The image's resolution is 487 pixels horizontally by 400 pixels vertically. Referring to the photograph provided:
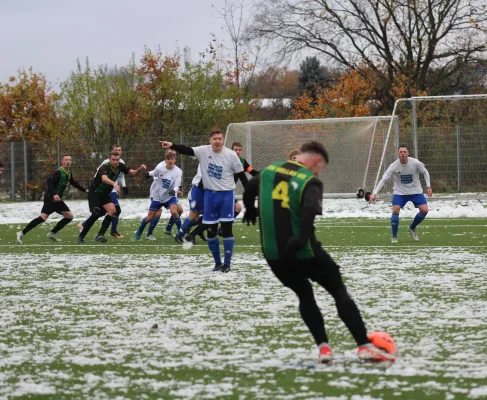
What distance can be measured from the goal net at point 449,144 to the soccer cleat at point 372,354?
66.1 ft

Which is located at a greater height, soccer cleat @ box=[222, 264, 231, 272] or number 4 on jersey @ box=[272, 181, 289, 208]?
number 4 on jersey @ box=[272, 181, 289, 208]

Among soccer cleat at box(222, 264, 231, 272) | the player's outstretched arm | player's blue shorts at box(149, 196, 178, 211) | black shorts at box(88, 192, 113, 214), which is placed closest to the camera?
the player's outstretched arm

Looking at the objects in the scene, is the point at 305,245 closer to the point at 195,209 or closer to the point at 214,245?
the point at 214,245

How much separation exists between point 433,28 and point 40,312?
1376 inches

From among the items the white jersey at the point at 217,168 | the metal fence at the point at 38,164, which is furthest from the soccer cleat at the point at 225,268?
the metal fence at the point at 38,164

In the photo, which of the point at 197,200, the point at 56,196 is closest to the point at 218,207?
the point at 197,200

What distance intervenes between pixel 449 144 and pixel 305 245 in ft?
72.6

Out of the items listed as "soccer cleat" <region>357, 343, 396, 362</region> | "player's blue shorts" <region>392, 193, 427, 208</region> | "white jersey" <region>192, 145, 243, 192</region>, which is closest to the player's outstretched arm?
"white jersey" <region>192, 145, 243, 192</region>

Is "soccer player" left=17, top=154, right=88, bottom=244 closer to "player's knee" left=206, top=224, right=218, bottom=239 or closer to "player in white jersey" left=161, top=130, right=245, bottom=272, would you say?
"player in white jersey" left=161, top=130, right=245, bottom=272

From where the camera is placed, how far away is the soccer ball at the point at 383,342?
7.25 meters

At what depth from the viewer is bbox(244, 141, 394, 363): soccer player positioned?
282 inches

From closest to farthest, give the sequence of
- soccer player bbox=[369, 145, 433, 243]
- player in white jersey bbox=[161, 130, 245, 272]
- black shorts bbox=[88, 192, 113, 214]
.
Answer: player in white jersey bbox=[161, 130, 245, 272] → soccer player bbox=[369, 145, 433, 243] → black shorts bbox=[88, 192, 113, 214]

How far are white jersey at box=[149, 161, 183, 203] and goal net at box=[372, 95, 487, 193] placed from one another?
811 centimetres

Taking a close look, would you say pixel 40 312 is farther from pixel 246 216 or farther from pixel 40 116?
pixel 40 116
